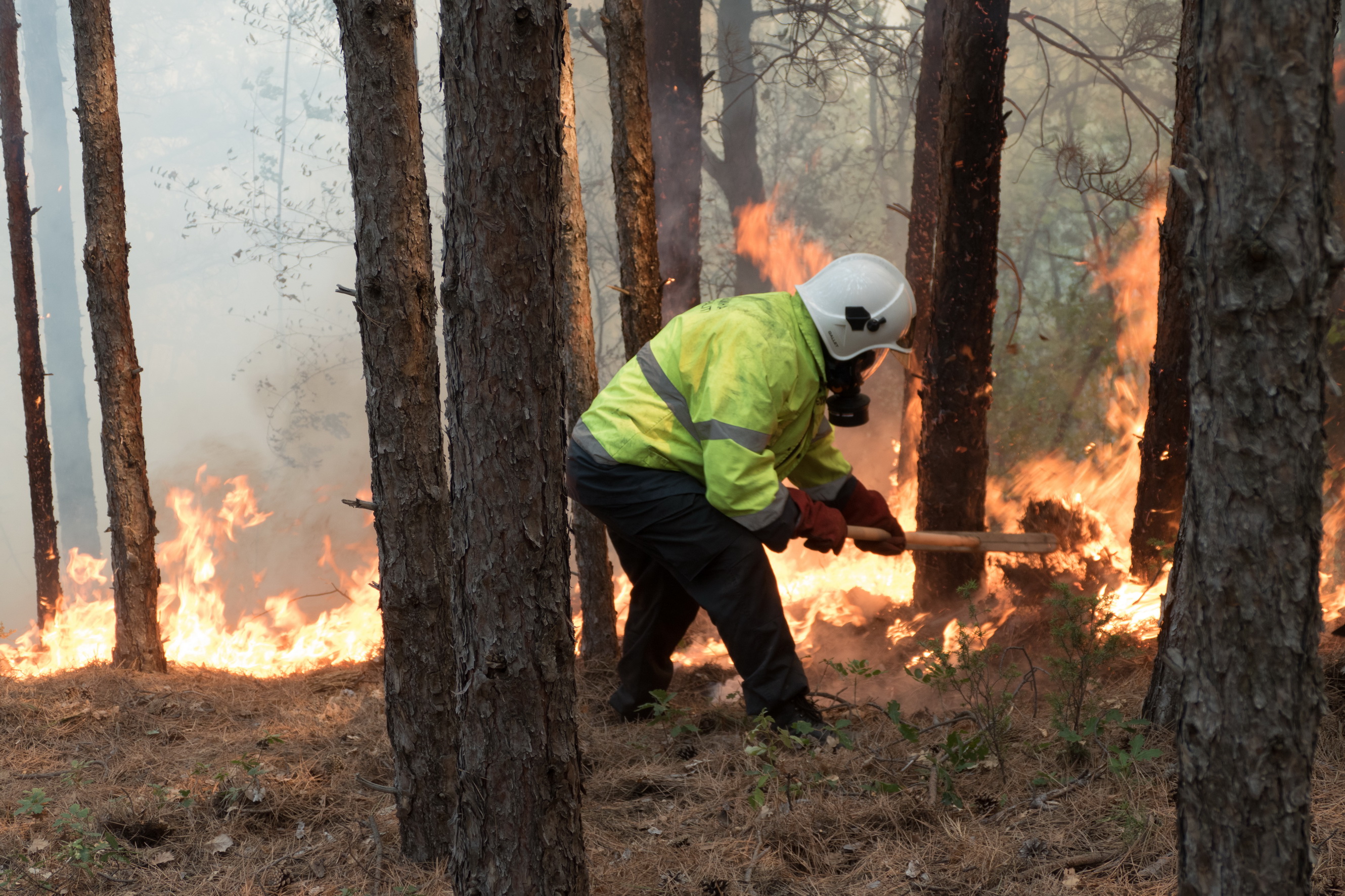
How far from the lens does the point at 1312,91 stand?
161cm

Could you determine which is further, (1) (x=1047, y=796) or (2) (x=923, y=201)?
(2) (x=923, y=201)

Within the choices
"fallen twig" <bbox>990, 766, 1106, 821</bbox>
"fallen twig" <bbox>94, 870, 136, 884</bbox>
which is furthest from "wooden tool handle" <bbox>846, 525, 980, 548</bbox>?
"fallen twig" <bbox>94, 870, 136, 884</bbox>

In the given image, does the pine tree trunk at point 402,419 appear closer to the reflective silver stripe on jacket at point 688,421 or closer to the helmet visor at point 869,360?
the reflective silver stripe on jacket at point 688,421

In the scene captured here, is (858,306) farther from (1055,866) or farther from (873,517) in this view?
(1055,866)

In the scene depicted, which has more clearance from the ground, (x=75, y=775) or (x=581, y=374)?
(x=581, y=374)

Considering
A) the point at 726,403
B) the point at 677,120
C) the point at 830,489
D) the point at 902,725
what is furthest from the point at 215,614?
the point at 902,725

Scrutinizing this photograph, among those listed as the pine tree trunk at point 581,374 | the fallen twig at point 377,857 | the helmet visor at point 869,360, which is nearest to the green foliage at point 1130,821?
the helmet visor at point 869,360

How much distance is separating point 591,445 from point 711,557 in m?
0.72

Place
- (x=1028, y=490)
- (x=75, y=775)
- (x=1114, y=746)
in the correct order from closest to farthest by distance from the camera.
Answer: (x=1114, y=746) < (x=75, y=775) < (x=1028, y=490)

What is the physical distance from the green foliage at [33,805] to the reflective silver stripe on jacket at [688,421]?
279cm

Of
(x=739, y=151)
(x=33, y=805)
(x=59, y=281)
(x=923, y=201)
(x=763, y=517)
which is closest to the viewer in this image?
(x=33, y=805)

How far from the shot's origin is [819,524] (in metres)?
4.07

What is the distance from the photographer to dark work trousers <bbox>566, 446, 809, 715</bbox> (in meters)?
3.89

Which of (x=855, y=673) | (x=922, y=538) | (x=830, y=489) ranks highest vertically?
(x=830, y=489)
